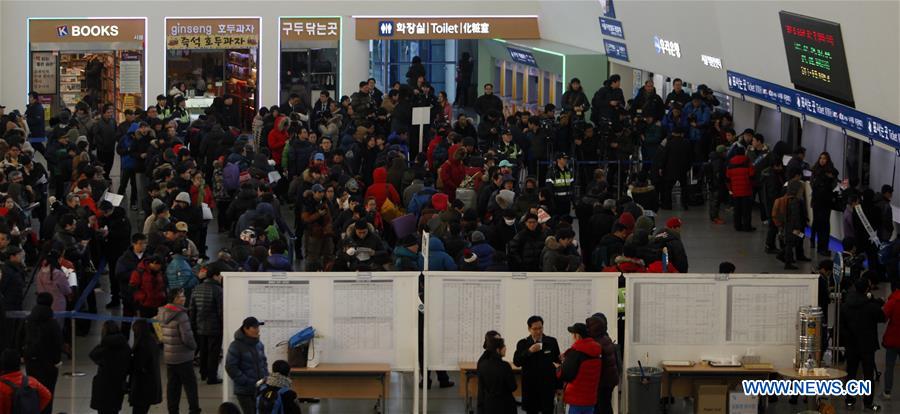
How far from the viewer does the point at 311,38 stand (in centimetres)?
3541

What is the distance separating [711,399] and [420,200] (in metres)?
6.70

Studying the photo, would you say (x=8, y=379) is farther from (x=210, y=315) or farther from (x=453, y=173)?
(x=453, y=173)

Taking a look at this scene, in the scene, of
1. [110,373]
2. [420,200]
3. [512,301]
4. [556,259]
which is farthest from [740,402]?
[420,200]

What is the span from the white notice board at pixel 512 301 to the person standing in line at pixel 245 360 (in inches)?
67.9

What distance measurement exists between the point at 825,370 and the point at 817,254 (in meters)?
7.94

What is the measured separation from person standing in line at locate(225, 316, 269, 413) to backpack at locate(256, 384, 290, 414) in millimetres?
1230

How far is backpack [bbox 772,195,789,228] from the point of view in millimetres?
21156

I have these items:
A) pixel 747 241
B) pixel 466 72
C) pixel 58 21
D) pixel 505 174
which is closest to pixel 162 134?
pixel 505 174

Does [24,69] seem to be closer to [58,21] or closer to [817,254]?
[58,21]

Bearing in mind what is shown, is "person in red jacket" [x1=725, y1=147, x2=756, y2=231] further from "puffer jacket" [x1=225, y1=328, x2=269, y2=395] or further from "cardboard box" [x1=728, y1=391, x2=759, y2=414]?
"puffer jacket" [x1=225, y1=328, x2=269, y2=395]

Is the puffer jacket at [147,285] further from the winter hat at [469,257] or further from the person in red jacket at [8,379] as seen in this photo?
the person in red jacket at [8,379]

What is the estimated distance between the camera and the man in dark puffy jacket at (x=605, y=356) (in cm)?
1340

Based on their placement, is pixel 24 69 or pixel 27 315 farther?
pixel 24 69
